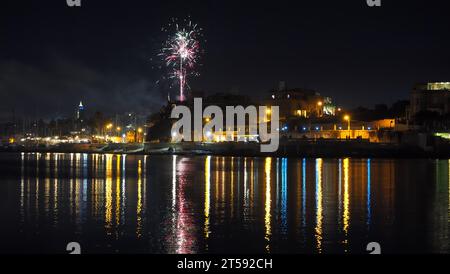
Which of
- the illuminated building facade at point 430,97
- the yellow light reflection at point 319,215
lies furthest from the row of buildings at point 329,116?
the yellow light reflection at point 319,215

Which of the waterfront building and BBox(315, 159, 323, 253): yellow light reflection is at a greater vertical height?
the waterfront building

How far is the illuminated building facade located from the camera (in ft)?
257

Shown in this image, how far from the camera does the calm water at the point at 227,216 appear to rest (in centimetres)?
1509

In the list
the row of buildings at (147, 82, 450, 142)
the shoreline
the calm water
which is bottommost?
the calm water

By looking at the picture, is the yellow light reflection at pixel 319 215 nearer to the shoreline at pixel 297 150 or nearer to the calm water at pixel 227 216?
the calm water at pixel 227 216

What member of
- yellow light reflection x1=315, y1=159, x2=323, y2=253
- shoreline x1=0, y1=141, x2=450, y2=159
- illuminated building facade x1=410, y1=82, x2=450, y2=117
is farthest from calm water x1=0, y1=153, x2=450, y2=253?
illuminated building facade x1=410, y1=82, x2=450, y2=117

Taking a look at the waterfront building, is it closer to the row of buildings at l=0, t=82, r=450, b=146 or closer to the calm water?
the row of buildings at l=0, t=82, r=450, b=146

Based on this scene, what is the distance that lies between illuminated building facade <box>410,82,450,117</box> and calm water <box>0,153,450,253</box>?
1891 inches

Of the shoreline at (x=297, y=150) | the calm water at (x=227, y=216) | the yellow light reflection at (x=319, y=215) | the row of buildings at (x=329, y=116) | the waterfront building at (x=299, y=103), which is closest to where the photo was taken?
the calm water at (x=227, y=216)

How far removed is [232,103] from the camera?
11944 centimetres

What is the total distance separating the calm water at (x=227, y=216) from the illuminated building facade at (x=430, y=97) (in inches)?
1891
